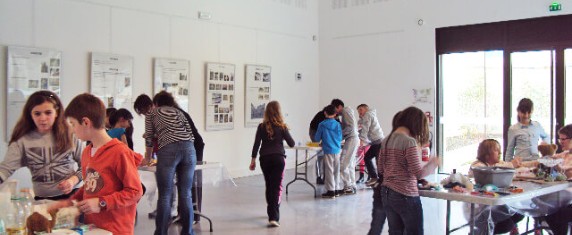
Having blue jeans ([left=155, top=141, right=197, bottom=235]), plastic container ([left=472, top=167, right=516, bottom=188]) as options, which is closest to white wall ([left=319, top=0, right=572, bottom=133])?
plastic container ([left=472, top=167, right=516, bottom=188])

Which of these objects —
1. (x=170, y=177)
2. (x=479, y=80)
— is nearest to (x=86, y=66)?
(x=170, y=177)

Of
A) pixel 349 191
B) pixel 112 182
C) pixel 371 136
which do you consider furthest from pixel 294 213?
pixel 112 182

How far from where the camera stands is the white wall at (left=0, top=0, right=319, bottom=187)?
6.79 metres

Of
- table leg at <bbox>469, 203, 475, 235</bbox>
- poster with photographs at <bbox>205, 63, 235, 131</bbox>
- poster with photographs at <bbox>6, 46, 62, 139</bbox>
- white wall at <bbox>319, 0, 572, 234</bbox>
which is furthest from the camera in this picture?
white wall at <bbox>319, 0, 572, 234</bbox>

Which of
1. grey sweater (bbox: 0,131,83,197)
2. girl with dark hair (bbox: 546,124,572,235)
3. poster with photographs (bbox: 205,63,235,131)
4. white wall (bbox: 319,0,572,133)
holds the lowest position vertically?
girl with dark hair (bbox: 546,124,572,235)

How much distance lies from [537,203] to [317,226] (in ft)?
7.23

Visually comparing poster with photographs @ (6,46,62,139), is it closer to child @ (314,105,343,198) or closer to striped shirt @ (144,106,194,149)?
striped shirt @ (144,106,194,149)

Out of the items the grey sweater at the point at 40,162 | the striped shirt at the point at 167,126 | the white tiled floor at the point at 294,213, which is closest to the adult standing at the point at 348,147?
the white tiled floor at the point at 294,213

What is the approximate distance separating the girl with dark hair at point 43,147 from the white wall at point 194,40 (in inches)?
156

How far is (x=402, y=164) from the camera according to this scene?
135 inches

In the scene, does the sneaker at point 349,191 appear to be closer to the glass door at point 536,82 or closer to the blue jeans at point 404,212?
the glass door at point 536,82

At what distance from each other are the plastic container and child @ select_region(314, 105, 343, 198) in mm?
3289

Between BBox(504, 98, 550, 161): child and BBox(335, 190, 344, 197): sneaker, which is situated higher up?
BBox(504, 98, 550, 161): child

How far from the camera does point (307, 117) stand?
36.4ft
